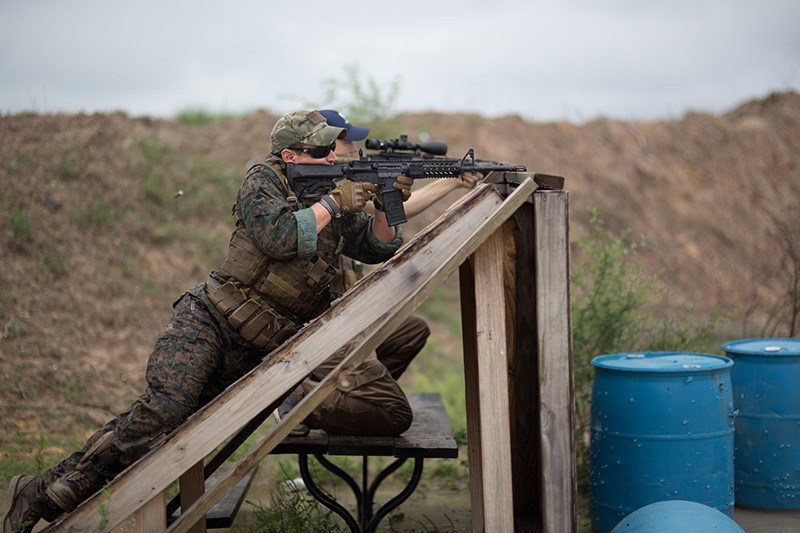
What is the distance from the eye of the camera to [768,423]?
466cm

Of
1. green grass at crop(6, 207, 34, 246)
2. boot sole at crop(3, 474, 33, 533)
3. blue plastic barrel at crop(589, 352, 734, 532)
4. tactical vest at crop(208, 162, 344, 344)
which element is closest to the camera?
boot sole at crop(3, 474, 33, 533)

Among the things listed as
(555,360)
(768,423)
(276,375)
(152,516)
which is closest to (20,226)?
(152,516)

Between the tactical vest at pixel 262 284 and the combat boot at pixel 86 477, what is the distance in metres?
0.80

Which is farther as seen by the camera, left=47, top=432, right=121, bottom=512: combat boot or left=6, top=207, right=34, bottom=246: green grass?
left=6, top=207, right=34, bottom=246: green grass

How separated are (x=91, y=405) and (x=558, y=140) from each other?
39.6ft

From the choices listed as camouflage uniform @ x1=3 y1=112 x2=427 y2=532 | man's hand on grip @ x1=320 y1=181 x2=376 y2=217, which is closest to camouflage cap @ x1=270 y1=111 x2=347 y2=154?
camouflage uniform @ x1=3 y1=112 x2=427 y2=532

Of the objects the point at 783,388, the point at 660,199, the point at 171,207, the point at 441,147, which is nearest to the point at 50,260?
the point at 171,207

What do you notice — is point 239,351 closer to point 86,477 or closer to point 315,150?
point 86,477

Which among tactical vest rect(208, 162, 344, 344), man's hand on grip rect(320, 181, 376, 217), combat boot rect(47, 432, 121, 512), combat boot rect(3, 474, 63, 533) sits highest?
man's hand on grip rect(320, 181, 376, 217)

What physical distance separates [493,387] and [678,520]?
862mm

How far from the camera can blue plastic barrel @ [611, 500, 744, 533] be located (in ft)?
9.97

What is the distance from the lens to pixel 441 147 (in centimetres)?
574

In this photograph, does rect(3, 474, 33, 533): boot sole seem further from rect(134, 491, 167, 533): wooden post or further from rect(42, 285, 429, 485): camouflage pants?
rect(134, 491, 167, 533): wooden post

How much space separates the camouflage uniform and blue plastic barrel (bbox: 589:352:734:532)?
106 cm
